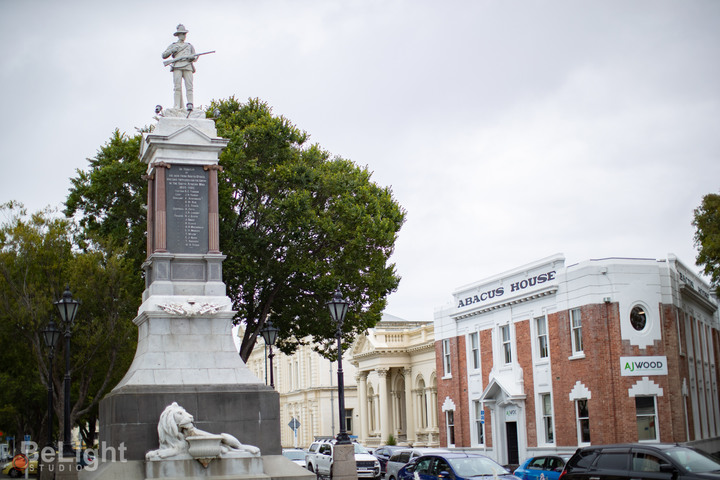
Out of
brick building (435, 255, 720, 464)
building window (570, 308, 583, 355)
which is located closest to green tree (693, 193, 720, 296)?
brick building (435, 255, 720, 464)

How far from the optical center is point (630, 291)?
36.2 m

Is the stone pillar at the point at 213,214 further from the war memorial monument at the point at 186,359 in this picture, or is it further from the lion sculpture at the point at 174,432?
the lion sculpture at the point at 174,432

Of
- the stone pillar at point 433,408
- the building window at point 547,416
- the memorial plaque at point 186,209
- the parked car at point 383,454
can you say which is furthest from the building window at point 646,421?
the memorial plaque at point 186,209

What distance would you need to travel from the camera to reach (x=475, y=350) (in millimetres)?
45812

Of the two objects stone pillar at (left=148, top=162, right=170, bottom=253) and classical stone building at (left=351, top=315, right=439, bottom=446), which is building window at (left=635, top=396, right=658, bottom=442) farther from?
stone pillar at (left=148, top=162, right=170, bottom=253)

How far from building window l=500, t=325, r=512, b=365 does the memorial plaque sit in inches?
963

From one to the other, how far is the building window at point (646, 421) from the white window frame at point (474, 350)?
11.1 m

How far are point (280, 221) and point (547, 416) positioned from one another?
1521cm

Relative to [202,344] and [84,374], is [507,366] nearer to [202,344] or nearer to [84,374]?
[84,374]

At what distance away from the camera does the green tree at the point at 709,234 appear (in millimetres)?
34812

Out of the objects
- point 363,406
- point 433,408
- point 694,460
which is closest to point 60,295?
point 694,460

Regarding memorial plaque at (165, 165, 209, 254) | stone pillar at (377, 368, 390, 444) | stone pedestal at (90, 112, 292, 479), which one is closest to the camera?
stone pedestal at (90, 112, 292, 479)

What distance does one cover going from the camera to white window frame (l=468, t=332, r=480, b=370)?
4547 centimetres

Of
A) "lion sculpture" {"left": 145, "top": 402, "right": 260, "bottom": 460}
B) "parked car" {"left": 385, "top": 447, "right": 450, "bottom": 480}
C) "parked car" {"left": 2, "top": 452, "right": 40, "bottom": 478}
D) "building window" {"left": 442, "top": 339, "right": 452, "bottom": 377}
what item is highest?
"building window" {"left": 442, "top": 339, "right": 452, "bottom": 377}
